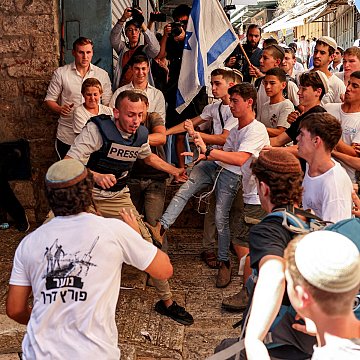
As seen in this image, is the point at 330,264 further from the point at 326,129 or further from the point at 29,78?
the point at 29,78

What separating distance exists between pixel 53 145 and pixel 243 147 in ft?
9.35

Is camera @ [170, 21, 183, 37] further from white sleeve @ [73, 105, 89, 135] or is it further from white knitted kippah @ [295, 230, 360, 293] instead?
white knitted kippah @ [295, 230, 360, 293]

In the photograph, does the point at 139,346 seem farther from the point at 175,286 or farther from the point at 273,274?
the point at 273,274

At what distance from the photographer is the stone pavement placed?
454 centimetres

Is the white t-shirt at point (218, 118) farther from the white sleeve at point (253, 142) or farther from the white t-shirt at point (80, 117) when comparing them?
the white t-shirt at point (80, 117)

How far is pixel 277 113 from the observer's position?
612 cm

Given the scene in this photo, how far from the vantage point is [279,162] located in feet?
10.0

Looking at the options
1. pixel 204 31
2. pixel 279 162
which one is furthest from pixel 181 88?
pixel 279 162

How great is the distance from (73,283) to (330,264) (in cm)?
131

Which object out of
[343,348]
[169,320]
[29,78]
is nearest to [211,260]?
[169,320]

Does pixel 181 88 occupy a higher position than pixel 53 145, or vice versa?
pixel 181 88

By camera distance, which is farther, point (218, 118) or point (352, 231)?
point (218, 118)

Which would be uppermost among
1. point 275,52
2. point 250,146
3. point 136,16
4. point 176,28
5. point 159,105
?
point 136,16

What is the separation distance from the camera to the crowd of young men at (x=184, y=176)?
8.96ft
